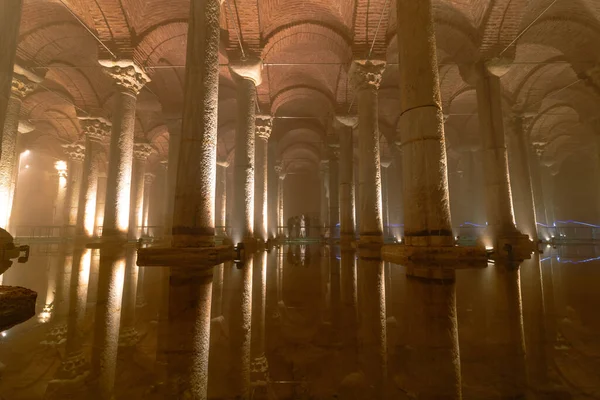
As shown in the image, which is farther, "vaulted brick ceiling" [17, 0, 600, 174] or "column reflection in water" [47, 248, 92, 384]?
"vaulted brick ceiling" [17, 0, 600, 174]

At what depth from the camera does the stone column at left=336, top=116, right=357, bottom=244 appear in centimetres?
1247

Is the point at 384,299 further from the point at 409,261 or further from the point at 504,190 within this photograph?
the point at 504,190

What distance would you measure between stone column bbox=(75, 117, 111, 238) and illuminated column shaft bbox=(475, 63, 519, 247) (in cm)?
1460

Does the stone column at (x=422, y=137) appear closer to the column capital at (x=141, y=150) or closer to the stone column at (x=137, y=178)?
the stone column at (x=137, y=178)

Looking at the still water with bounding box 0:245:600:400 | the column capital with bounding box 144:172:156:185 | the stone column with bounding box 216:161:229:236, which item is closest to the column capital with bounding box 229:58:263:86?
the still water with bounding box 0:245:600:400

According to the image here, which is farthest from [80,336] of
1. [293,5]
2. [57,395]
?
[293,5]

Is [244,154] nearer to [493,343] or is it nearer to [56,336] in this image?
[56,336]

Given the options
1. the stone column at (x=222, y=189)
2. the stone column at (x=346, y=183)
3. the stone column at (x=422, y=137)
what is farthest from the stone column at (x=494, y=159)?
the stone column at (x=222, y=189)

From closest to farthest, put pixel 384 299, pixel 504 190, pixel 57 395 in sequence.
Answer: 1. pixel 57 395
2. pixel 384 299
3. pixel 504 190

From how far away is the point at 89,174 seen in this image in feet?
42.8

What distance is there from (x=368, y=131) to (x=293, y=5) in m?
4.70

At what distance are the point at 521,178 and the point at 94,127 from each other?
17.3 m

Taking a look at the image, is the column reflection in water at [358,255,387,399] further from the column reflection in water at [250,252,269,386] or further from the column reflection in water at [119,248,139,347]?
the column reflection in water at [119,248,139,347]

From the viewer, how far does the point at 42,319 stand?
223 centimetres
